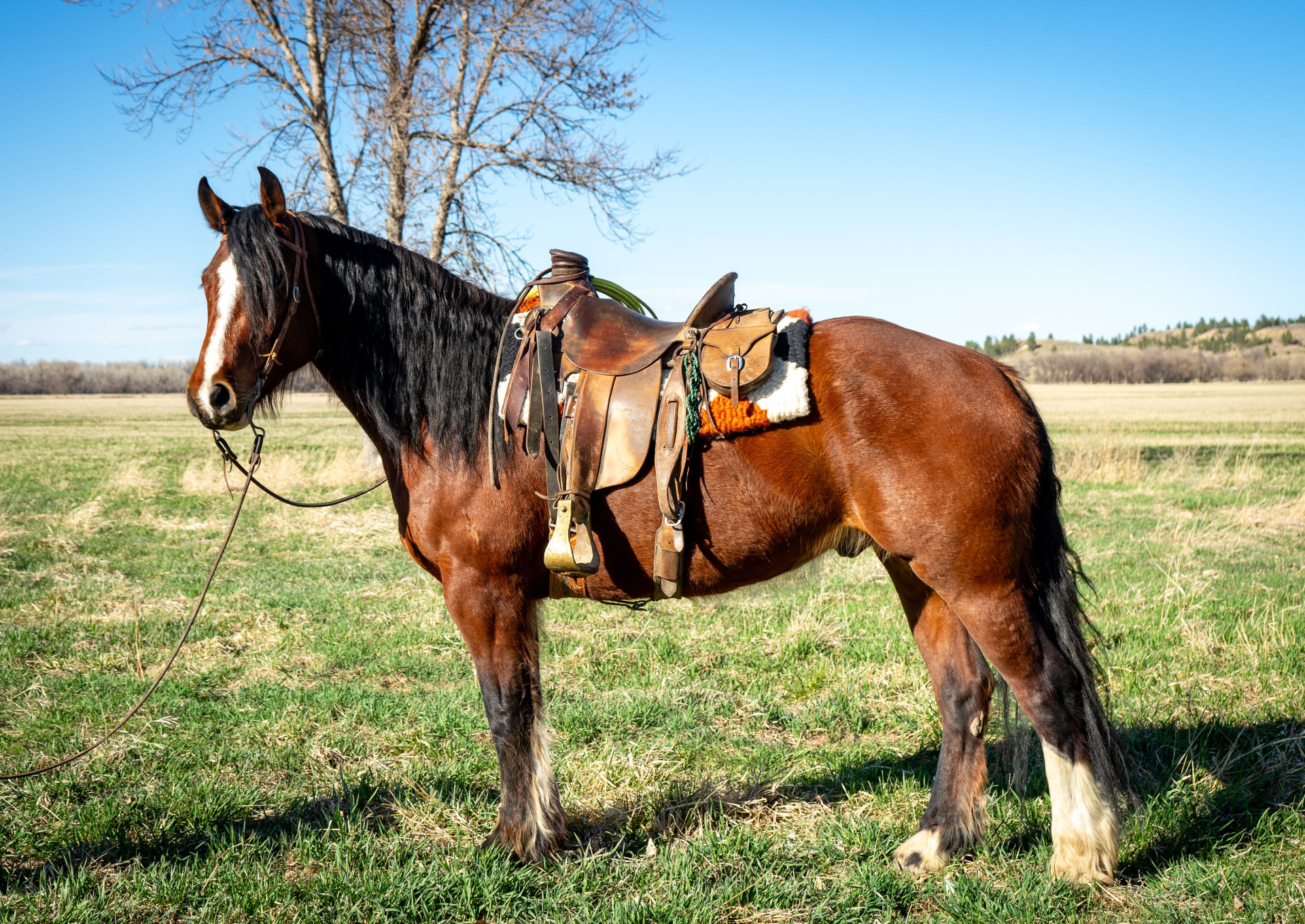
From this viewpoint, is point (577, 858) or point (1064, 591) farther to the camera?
Result: point (577, 858)

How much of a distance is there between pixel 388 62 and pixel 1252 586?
14.6m

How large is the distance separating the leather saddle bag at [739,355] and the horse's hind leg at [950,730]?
3.53 feet

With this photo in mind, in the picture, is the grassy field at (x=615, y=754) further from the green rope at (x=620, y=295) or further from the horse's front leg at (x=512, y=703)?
the green rope at (x=620, y=295)

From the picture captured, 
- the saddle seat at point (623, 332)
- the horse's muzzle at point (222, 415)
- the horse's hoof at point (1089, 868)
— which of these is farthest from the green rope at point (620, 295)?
the horse's hoof at point (1089, 868)

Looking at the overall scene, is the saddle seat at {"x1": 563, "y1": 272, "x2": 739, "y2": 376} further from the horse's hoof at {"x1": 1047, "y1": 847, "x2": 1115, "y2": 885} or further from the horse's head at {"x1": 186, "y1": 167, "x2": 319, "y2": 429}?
the horse's hoof at {"x1": 1047, "y1": 847, "x2": 1115, "y2": 885}

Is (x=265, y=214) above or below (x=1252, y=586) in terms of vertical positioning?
above

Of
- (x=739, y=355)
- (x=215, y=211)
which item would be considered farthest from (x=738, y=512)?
(x=215, y=211)

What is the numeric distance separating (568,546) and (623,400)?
58cm

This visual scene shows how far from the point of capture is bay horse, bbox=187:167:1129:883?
8.70 ft

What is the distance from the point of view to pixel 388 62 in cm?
1338

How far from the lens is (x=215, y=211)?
2871 mm

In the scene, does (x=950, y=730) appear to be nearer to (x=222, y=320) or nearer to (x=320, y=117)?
(x=222, y=320)

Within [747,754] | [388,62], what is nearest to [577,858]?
[747,754]

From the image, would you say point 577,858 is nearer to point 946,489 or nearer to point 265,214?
point 946,489
